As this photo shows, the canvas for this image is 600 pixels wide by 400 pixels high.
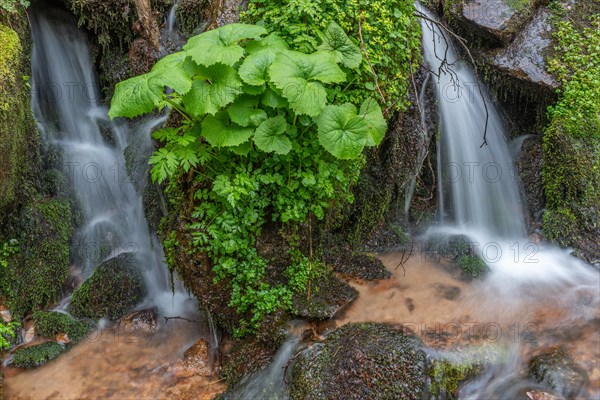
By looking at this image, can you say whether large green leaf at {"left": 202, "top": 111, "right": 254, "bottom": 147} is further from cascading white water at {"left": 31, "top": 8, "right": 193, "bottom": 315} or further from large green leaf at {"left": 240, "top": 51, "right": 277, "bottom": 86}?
cascading white water at {"left": 31, "top": 8, "right": 193, "bottom": 315}

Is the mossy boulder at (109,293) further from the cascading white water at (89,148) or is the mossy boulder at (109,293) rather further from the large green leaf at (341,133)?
the large green leaf at (341,133)

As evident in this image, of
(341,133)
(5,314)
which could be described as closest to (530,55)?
(341,133)

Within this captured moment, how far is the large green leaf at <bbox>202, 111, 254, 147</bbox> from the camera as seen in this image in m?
3.46

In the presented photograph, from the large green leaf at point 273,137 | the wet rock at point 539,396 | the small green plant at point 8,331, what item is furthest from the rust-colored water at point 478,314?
the small green plant at point 8,331

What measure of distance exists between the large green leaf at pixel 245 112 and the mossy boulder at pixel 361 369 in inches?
73.1

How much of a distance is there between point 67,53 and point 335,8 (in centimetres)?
442

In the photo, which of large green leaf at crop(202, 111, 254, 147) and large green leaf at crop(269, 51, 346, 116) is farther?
large green leaf at crop(202, 111, 254, 147)

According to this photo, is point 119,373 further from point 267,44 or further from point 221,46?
point 267,44

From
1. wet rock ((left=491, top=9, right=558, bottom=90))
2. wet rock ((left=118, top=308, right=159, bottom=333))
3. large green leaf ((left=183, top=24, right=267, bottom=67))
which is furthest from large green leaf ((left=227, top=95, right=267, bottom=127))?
wet rock ((left=491, top=9, right=558, bottom=90))

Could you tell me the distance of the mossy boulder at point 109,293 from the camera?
4.95m

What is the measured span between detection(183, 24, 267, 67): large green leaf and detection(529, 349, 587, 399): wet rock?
3.18m

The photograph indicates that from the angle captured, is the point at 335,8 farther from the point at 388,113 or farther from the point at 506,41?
the point at 506,41

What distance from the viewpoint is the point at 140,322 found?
15.9 feet

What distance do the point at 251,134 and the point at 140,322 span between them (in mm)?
2569
